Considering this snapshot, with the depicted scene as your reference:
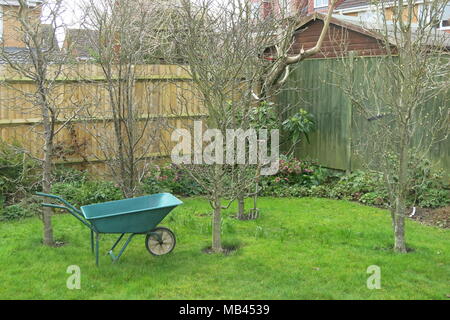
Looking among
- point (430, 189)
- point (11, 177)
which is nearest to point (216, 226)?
point (11, 177)

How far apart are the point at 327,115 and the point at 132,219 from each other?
228 inches

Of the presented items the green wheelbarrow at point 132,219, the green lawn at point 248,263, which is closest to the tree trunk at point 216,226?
the green lawn at point 248,263

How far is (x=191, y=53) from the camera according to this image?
524 centimetres

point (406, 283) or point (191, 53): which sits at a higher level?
point (191, 53)

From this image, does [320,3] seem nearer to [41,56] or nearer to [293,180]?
[293,180]

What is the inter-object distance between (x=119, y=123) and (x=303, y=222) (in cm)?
284

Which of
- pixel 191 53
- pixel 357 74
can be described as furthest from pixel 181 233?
pixel 357 74

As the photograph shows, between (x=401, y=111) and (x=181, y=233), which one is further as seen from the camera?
(x=181, y=233)

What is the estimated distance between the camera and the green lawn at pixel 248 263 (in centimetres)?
443

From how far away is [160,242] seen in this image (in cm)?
532

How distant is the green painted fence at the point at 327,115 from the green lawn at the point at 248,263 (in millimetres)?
2595
